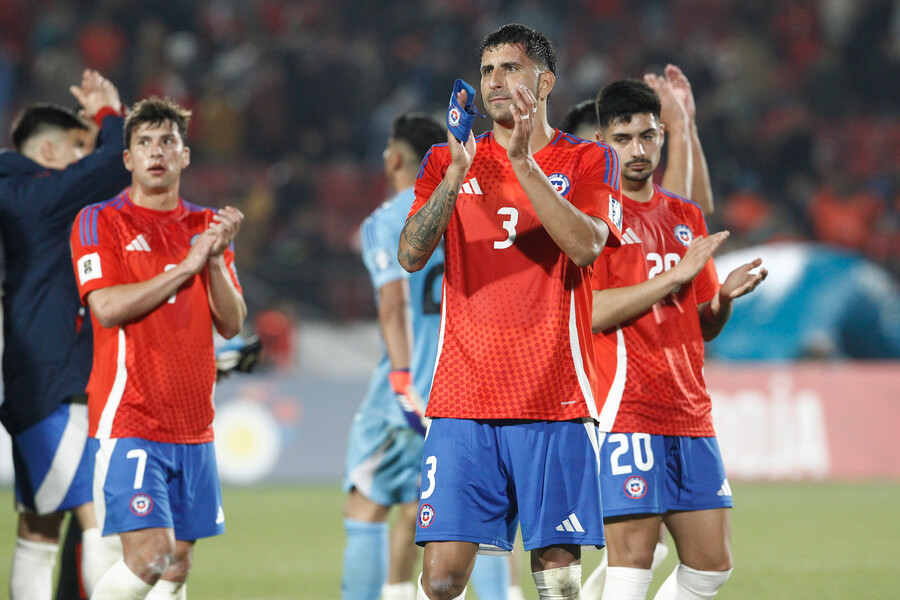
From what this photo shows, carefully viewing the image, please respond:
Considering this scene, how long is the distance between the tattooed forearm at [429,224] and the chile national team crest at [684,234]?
146cm

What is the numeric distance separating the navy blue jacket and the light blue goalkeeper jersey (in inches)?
48.9

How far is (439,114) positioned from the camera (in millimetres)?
17234

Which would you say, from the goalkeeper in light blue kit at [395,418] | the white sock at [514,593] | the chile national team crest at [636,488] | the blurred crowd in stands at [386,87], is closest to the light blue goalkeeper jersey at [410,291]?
the goalkeeper in light blue kit at [395,418]

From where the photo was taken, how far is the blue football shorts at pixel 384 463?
18.1 ft

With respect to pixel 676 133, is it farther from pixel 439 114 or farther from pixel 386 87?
pixel 386 87

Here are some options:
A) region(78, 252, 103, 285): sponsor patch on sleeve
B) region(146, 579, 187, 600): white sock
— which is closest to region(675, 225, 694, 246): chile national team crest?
region(78, 252, 103, 285): sponsor patch on sleeve

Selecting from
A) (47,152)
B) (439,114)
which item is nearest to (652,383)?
(47,152)

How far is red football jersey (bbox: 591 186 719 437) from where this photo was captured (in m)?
4.55

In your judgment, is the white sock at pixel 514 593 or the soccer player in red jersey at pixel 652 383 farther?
the white sock at pixel 514 593

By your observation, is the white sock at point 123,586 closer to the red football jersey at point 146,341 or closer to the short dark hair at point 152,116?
the red football jersey at point 146,341

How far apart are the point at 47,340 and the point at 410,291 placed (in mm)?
1782

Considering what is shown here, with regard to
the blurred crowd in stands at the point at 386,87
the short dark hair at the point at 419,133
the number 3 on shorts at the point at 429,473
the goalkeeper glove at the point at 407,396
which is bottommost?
the number 3 on shorts at the point at 429,473

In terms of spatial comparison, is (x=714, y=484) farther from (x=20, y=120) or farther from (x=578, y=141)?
(x=20, y=120)

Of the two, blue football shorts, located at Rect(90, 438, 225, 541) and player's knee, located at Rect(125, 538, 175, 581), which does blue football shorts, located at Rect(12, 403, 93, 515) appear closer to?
blue football shorts, located at Rect(90, 438, 225, 541)
